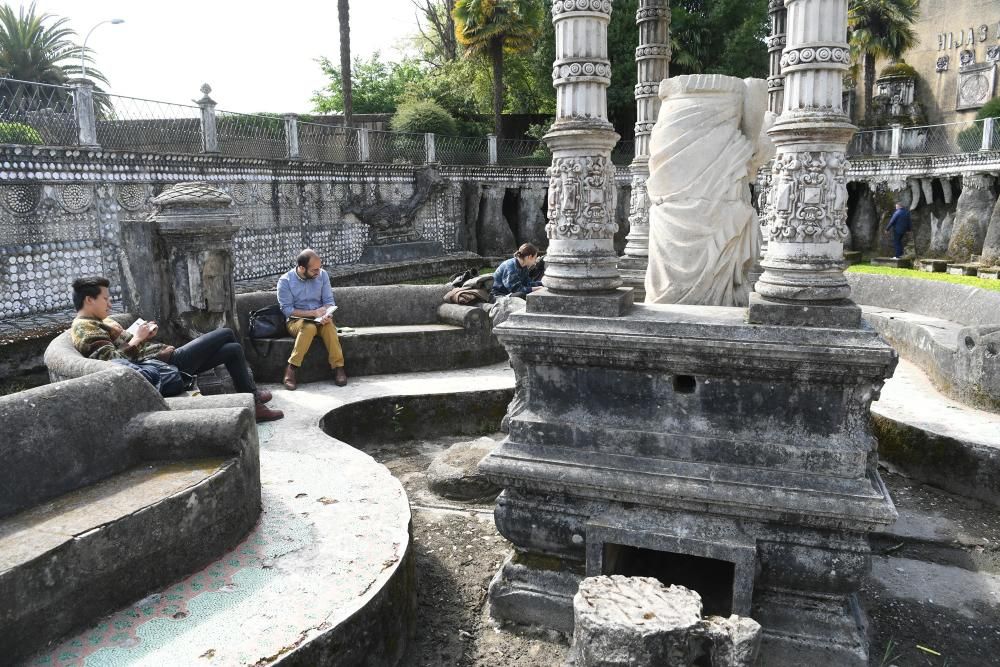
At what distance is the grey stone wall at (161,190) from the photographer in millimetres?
9453

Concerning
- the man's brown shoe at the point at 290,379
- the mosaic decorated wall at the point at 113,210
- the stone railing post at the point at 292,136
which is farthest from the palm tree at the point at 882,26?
the man's brown shoe at the point at 290,379

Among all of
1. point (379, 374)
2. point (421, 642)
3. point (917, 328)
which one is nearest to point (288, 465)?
point (421, 642)

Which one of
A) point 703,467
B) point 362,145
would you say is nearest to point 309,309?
point 703,467

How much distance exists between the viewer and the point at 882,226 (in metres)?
20.0

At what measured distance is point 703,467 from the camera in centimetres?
341

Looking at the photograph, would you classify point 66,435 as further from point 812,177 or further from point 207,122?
point 207,122

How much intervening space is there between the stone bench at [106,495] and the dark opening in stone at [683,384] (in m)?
2.15

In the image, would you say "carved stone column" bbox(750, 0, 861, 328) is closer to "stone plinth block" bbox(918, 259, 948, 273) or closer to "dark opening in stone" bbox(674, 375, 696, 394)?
"dark opening in stone" bbox(674, 375, 696, 394)

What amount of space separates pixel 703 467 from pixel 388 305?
5.06 m

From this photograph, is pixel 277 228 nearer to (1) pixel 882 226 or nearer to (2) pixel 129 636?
(2) pixel 129 636

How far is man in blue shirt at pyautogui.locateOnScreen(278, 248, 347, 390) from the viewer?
21.7 feet

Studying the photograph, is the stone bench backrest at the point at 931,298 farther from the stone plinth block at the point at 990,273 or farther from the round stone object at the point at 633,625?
the stone plinth block at the point at 990,273

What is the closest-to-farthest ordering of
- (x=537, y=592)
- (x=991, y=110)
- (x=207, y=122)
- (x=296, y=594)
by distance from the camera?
(x=296, y=594)
(x=537, y=592)
(x=207, y=122)
(x=991, y=110)

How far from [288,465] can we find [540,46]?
22.3 metres
